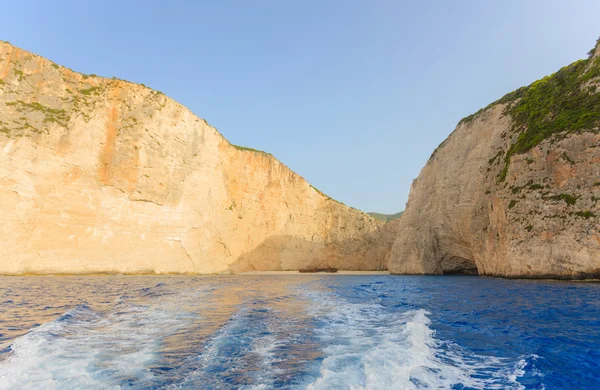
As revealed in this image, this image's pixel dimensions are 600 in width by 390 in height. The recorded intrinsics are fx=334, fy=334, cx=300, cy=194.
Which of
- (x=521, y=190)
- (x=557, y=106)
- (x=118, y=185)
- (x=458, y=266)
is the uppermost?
(x=557, y=106)

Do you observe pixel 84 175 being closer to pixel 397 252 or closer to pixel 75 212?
pixel 75 212

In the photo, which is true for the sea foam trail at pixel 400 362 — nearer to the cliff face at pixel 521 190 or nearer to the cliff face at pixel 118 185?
the cliff face at pixel 521 190

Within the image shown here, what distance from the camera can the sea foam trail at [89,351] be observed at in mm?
5496

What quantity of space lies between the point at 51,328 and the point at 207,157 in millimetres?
40909

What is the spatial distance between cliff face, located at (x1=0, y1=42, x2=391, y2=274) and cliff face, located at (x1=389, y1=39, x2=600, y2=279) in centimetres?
2478

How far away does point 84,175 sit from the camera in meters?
36.6

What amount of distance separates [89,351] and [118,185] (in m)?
35.6

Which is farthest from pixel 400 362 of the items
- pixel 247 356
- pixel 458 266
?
pixel 458 266

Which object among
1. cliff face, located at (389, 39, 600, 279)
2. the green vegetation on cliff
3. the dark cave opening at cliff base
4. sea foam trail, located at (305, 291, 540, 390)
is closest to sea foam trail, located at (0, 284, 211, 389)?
sea foam trail, located at (305, 291, 540, 390)

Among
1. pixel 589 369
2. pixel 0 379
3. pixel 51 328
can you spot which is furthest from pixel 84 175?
pixel 589 369

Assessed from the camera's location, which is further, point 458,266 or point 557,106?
point 458,266

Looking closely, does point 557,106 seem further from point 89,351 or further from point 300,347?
point 89,351

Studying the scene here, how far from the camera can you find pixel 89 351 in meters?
7.23

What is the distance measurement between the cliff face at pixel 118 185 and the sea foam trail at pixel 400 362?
112ft
